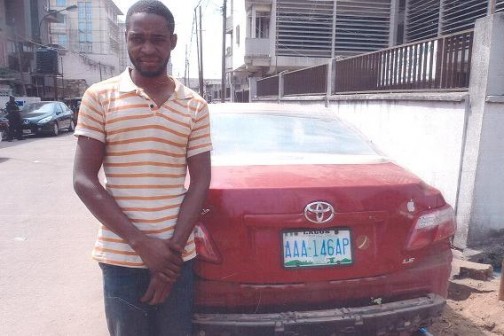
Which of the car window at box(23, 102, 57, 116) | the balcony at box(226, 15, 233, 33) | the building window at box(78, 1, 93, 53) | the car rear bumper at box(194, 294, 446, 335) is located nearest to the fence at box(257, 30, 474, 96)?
the car rear bumper at box(194, 294, 446, 335)

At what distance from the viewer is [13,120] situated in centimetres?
1761

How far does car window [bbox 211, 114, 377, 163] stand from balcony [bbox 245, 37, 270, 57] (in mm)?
19228

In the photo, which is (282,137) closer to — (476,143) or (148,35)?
(148,35)

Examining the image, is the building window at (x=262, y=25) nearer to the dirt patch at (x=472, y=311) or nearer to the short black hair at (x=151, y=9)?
the dirt patch at (x=472, y=311)

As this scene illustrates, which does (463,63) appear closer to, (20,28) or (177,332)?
(177,332)

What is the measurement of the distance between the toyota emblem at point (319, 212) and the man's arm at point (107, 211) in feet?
2.51

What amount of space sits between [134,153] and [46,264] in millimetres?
→ 3283

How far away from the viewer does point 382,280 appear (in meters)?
2.37

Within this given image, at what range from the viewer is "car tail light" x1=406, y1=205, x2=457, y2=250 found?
2.41 metres

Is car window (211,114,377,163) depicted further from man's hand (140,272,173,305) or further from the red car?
man's hand (140,272,173,305)

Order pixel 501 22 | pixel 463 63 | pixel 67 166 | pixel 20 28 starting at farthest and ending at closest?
pixel 20 28
pixel 67 166
pixel 463 63
pixel 501 22

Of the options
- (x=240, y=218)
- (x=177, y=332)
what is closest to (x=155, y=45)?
(x=240, y=218)

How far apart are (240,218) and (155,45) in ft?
2.96

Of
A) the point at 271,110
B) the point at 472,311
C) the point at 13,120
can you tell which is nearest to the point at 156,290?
the point at 271,110
